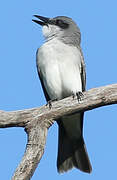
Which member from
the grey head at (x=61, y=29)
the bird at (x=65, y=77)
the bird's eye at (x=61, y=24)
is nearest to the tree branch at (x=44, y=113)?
the bird at (x=65, y=77)

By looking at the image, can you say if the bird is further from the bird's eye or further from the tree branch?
the tree branch

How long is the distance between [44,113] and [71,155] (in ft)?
6.03

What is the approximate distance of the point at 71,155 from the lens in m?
9.06

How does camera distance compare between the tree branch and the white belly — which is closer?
the tree branch

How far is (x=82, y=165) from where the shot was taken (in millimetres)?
8891

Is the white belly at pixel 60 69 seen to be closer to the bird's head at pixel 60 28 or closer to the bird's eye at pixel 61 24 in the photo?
the bird's head at pixel 60 28

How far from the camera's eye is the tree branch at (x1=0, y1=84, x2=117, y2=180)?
7262 mm

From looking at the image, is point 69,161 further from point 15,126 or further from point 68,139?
point 15,126

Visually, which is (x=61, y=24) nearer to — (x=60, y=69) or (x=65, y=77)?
(x=60, y=69)

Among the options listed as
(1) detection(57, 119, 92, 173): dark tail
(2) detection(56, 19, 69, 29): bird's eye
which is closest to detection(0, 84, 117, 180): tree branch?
(1) detection(57, 119, 92, 173): dark tail

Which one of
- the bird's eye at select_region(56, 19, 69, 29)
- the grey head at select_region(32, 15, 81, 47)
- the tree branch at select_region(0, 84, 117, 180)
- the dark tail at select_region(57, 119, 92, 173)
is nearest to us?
the tree branch at select_region(0, 84, 117, 180)

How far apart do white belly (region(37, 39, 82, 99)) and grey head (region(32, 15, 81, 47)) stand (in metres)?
0.38

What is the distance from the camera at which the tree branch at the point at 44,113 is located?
726 cm

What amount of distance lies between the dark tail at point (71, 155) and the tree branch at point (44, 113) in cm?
170
